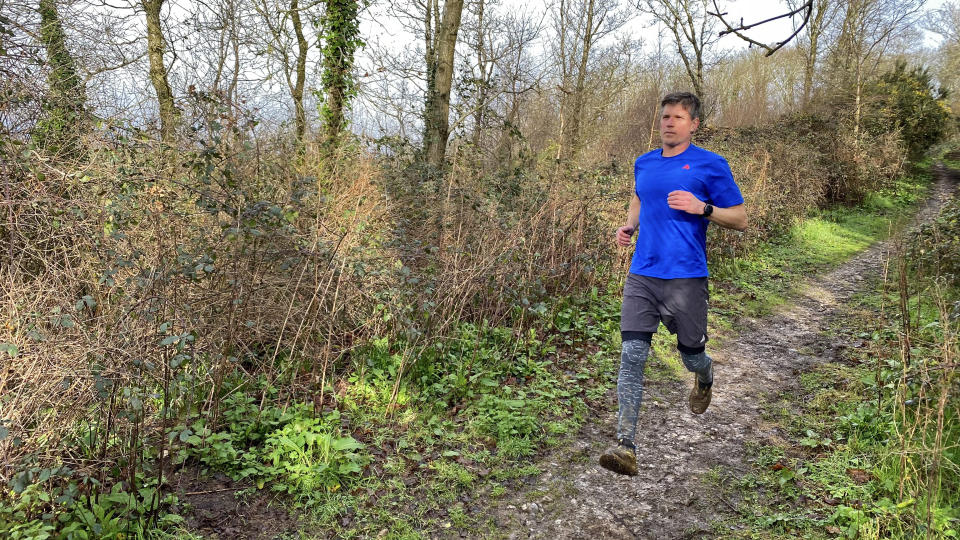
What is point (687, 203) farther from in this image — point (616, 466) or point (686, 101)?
point (616, 466)

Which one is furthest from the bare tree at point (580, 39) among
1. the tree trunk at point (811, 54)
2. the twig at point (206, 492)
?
the twig at point (206, 492)

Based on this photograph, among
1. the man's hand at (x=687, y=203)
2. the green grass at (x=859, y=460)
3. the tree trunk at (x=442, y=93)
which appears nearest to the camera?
the green grass at (x=859, y=460)

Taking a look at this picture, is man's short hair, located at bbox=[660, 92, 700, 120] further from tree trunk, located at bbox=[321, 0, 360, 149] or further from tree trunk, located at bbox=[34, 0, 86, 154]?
tree trunk, located at bbox=[321, 0, 360, 149]

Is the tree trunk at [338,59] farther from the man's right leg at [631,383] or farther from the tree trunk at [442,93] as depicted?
the man's right leg at [631,383]

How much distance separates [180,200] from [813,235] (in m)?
12.0

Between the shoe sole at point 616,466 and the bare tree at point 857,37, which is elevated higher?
the bare tree at point 857,37

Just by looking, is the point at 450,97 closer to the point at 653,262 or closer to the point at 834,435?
the point at 653,262

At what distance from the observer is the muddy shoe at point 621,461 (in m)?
3.29

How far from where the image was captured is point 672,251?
11.1ft

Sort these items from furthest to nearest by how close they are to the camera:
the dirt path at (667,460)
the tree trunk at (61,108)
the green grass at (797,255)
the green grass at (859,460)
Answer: the green grass at (797,255), the tree trunk at (61,108), the dirt path at (667,460), the green grass at (859,460)

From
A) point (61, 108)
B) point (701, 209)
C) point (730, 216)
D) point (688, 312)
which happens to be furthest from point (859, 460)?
point (61, 108)

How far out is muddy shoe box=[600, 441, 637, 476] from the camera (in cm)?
329

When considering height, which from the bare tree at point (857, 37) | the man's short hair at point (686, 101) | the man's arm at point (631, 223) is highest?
the bare tree at point (857, 37)

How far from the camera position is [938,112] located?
20734 millimetres
